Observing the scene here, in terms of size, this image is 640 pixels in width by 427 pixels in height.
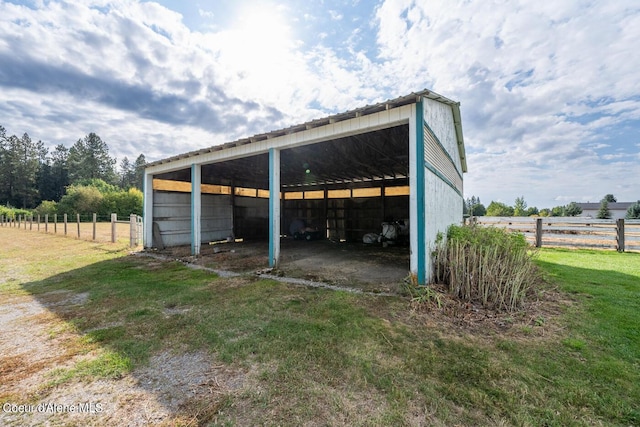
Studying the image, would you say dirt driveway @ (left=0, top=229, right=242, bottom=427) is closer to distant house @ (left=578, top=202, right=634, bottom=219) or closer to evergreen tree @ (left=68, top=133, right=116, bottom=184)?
distant house @ (left=578, top=202, right=634, bottom=219)

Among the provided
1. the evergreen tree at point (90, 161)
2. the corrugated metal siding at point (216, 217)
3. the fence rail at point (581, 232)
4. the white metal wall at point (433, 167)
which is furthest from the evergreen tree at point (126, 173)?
the fence rail at point (581, 232)

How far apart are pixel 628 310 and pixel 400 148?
5.53 m

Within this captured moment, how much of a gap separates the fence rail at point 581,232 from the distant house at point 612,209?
41.8 meters

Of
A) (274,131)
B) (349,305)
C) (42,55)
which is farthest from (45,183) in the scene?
(349,305)

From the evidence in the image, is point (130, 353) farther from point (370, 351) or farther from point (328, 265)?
point (328, 265)

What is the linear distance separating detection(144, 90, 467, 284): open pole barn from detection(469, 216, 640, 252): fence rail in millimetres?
2659

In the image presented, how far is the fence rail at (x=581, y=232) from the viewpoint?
27.1 feet

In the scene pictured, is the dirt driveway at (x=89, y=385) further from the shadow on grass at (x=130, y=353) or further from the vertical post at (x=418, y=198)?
the vertical post at (x=418, y=198)

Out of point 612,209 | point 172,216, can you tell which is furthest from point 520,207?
point 172,216

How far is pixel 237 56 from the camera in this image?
282 inches

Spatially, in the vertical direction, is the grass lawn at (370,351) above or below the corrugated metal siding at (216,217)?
below

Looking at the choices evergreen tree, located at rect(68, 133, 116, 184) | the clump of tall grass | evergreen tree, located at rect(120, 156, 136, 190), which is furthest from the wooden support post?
evergreen tree, located at rect(120, 156, 136, 190)

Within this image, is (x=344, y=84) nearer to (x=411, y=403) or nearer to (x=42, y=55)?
(x=411, y=403)

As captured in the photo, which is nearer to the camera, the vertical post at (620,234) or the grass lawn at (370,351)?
the grass lawn at (370,351)
